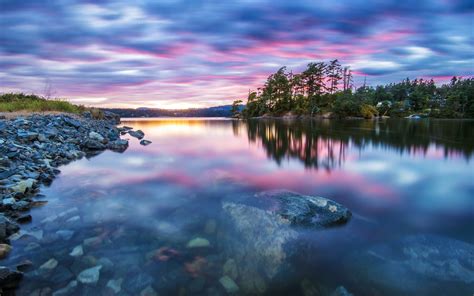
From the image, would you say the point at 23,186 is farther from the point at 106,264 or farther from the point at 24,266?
the point at 106,264

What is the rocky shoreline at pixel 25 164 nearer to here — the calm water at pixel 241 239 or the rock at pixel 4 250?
the rock at pixel 4 250

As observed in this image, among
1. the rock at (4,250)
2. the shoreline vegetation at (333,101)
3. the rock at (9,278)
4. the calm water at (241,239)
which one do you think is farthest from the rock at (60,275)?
the shoreline vegetation at (333,101)

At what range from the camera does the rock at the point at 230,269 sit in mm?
3609

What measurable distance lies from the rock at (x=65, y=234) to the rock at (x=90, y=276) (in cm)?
111

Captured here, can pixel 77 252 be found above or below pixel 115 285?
above

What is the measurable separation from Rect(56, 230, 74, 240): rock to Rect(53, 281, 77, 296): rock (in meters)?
1.29

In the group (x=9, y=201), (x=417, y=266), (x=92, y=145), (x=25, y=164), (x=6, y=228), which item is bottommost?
(x=417, y=266)

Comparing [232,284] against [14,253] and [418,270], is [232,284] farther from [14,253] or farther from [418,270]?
[14,253]

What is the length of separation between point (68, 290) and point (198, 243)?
1.81 meters

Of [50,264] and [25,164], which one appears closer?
[50,264]

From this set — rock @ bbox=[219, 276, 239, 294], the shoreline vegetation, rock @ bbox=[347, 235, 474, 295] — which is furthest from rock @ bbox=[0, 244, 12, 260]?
the shoreline vegetation

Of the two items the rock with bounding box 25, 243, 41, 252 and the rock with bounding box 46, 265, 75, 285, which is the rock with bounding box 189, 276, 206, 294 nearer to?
the rock with bounding box 46, 265, 75, 285

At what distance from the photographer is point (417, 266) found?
3.85 m

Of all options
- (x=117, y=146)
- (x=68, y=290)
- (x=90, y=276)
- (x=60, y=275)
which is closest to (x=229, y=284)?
(x=90, y=276)
